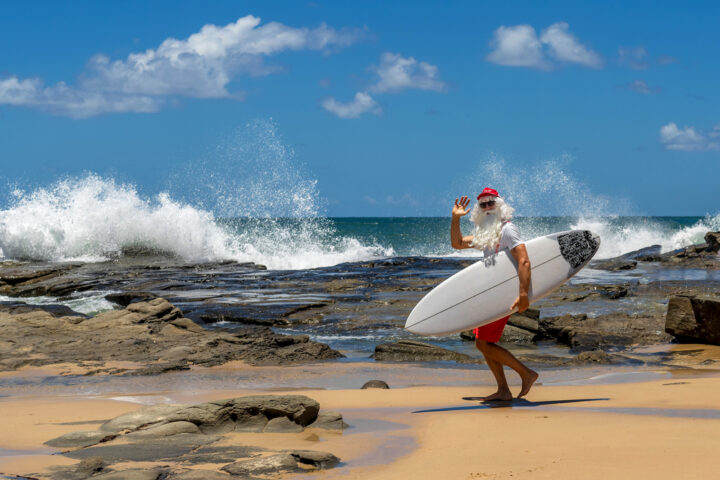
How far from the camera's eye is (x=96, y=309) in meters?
17.3

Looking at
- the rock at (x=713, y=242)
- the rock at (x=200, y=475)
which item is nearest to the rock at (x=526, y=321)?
the rock at (x=200, y=475)

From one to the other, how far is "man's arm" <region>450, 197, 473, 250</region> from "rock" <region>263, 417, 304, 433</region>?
193 cm

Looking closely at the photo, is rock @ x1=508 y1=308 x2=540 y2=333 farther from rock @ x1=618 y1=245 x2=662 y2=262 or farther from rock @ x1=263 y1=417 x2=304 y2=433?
rock @ x1=618 y1=245 x2=662 y2=262

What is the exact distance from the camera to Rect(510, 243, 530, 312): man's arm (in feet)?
19.5

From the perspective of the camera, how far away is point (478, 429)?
16.4ft

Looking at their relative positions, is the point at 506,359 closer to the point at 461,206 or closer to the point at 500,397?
the point at 500,397

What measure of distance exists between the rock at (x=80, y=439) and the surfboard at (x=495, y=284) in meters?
2.80

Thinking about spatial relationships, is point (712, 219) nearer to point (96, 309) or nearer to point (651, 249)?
point (651, 249)

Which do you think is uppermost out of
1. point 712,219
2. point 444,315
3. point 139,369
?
point 712,219

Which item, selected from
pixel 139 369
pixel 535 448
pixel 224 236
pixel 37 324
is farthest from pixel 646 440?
pixel 224 236

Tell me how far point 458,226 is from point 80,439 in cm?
323

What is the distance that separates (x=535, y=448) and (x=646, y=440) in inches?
23.9

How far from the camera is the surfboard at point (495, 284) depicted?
6.33 m

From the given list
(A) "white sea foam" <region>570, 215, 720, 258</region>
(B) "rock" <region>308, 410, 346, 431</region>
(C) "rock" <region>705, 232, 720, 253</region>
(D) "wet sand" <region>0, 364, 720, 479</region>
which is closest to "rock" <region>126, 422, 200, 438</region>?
(D) "wet sand" <region>0, 364, 720, 479</region>
